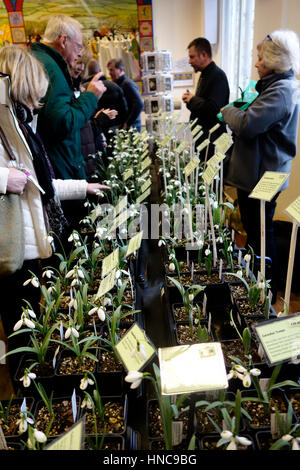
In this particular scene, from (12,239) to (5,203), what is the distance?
0.15m

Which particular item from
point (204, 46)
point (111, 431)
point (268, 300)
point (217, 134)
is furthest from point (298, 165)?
point (111, 431)

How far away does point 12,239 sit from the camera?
4.83 ft

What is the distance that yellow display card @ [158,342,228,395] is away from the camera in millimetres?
729

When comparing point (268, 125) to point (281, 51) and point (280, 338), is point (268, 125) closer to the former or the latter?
point (281, 51)

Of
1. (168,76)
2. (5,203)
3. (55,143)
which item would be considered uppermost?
(168,76)

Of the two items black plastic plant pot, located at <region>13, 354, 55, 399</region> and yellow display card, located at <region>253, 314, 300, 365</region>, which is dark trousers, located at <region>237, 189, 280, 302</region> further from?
black plastic plant pot, located at <region>13, 354, 55, 399</region>

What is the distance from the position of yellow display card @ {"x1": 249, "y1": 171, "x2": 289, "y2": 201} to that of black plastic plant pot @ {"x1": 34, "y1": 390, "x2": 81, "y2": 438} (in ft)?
2.70

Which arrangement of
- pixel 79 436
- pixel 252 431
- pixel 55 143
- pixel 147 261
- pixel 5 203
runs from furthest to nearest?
1. pixel 55 143
2. pixel 147 261
3. pixel 5 203
4. pixel 252 431
5. pixel 79 436

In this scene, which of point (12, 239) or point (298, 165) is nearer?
point (12, 239)

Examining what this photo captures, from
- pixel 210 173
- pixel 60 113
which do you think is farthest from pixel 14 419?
pixel 60 113

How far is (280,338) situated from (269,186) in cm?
50

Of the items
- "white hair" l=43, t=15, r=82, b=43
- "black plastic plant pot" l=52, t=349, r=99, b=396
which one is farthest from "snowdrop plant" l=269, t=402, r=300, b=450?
"white hair" l=43, t=15, r=82, b=43
